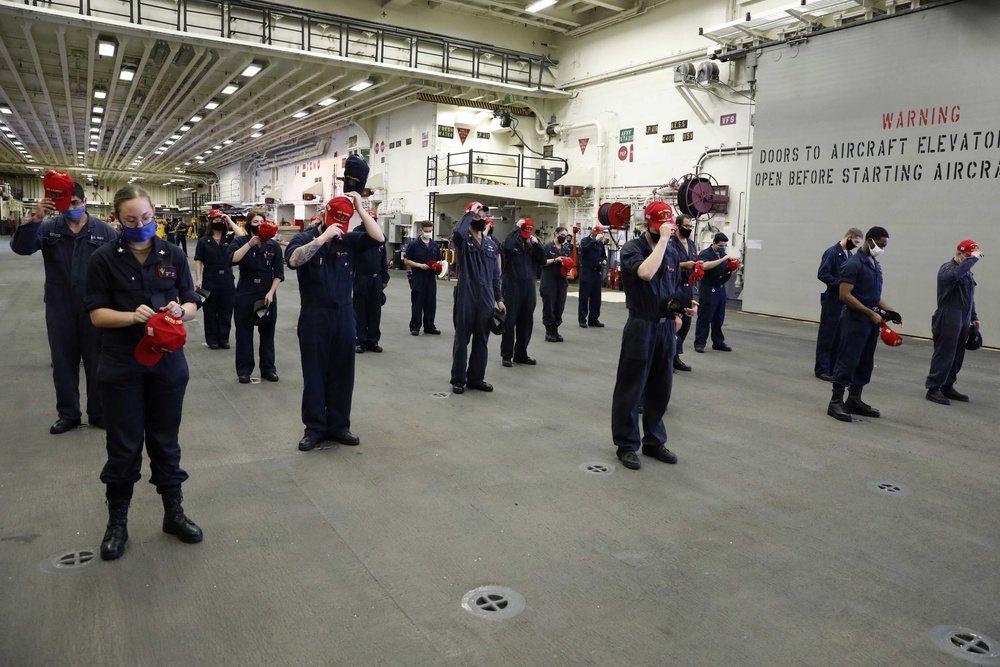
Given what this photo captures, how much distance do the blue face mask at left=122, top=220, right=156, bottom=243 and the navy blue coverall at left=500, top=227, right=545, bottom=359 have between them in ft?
17.4

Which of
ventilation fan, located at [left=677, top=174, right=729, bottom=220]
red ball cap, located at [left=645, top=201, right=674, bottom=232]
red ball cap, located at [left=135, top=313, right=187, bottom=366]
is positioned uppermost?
ventilation fan, located at [left=677, top=174, right=729, bottom=220]

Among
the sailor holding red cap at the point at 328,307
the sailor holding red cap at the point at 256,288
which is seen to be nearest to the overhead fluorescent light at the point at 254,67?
the sailor holding red cap at the point at 256,288

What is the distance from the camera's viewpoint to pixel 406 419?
19.0 ft

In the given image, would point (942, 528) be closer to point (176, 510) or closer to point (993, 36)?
point (176, 510)

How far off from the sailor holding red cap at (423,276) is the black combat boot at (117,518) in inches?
270

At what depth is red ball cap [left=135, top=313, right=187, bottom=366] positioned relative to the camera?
299cm

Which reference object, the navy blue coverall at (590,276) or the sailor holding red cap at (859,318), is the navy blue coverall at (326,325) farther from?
the navy blue coverall at (590,276)

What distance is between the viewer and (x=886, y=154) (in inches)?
465

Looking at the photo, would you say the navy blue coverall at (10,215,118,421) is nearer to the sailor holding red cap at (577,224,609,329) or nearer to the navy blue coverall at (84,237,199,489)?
the navy blue coverall at (84,237,199,489)

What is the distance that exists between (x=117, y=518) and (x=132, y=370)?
0.76 metres

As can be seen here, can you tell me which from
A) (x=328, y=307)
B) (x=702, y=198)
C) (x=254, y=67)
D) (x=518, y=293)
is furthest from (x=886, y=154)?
(x=254, y=67)

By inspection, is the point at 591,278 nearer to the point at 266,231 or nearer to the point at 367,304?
the point at 367,304

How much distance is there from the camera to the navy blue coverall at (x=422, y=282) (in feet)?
33.0

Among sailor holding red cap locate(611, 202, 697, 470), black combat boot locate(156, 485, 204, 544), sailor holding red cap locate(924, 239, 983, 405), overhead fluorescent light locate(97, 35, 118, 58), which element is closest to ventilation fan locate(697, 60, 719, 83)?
sailor holding red cap locate(924, 239, 983, 405)
